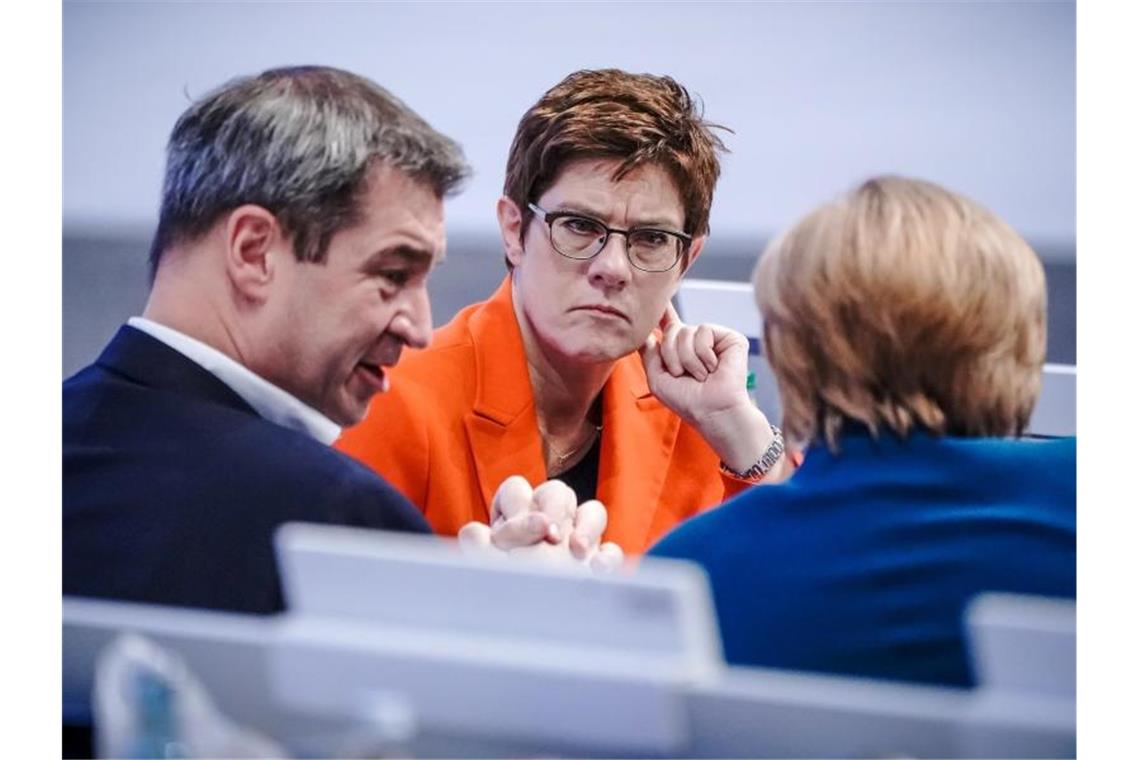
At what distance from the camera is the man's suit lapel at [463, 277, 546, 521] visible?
2.51 m

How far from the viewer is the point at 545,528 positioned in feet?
7.79

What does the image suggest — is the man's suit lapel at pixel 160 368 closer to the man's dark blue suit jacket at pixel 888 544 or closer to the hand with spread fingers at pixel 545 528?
the hand with spread fingers at pixel 545 528

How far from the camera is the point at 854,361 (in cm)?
203

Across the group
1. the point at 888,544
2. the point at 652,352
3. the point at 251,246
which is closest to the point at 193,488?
the point at 251,246

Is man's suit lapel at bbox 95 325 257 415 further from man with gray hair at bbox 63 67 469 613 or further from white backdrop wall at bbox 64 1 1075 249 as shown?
white backdrop wall at bbox 64 1 1075 249

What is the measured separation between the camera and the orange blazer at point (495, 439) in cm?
249

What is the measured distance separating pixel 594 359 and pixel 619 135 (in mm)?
371

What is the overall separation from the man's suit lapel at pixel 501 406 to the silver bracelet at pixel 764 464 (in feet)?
1.02

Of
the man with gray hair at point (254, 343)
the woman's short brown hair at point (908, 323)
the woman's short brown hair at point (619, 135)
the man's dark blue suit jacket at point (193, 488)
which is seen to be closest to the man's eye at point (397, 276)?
the man with gray hair at point (254, 343)

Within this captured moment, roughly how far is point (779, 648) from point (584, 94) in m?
0.99

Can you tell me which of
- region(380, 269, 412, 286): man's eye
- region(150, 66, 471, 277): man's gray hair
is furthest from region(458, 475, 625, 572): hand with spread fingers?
region(150, 66, 471, 277): man's gray hair

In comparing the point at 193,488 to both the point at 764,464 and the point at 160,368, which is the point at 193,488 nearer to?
the point at 160,368
